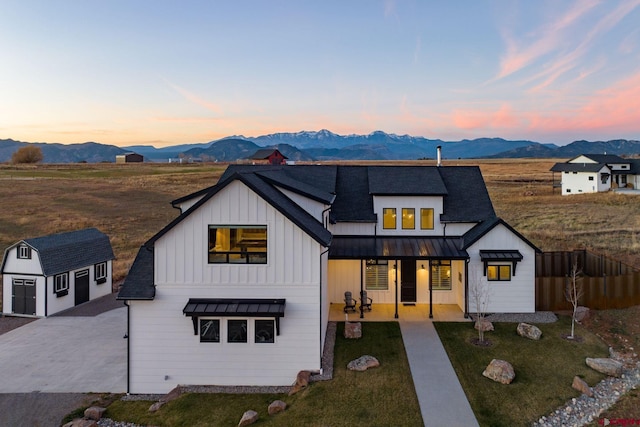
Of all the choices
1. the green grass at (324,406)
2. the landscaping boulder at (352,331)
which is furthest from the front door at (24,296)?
the landscaping boulder at (352,331)

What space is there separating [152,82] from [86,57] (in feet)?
21.4

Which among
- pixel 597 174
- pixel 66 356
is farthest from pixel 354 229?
pixel 597 174

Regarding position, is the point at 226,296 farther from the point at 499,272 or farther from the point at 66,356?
the point at 499,272

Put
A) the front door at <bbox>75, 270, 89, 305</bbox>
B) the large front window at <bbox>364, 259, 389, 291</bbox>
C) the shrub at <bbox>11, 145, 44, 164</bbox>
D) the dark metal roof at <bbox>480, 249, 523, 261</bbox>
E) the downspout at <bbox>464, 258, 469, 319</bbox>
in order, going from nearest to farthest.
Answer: the dark metal roof at <bbox>480, 249, 523, 261</bbox>
the downspout at <bbox>464, 258, 469, 319</bbox>
the large front window at <bbox>364, 259, 389, 291</bbox>
the front door at <bbox>75, 270, 89, 305</bbox>
the shrub at <bbox>11, 145, 44, 164</bbox>

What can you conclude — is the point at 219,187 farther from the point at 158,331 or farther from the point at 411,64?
the point at 411,64

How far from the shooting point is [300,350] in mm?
11812

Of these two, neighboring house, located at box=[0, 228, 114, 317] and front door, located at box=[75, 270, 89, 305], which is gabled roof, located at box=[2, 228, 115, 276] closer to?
neighboring house, located at box=[0, 228, 114, 317]

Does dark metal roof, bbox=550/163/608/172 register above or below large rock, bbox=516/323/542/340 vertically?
above

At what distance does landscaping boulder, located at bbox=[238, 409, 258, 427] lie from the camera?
9.45 meters

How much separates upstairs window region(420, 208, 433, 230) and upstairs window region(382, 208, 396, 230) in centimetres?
148

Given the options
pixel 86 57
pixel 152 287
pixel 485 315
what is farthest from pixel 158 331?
pixel 86 57

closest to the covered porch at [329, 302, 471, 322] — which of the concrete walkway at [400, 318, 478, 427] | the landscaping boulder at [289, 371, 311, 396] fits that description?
the concrete walkway at [400, 318, 478, 427]

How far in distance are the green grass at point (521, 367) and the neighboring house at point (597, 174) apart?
55.0 metres

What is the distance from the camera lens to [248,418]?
952cm
